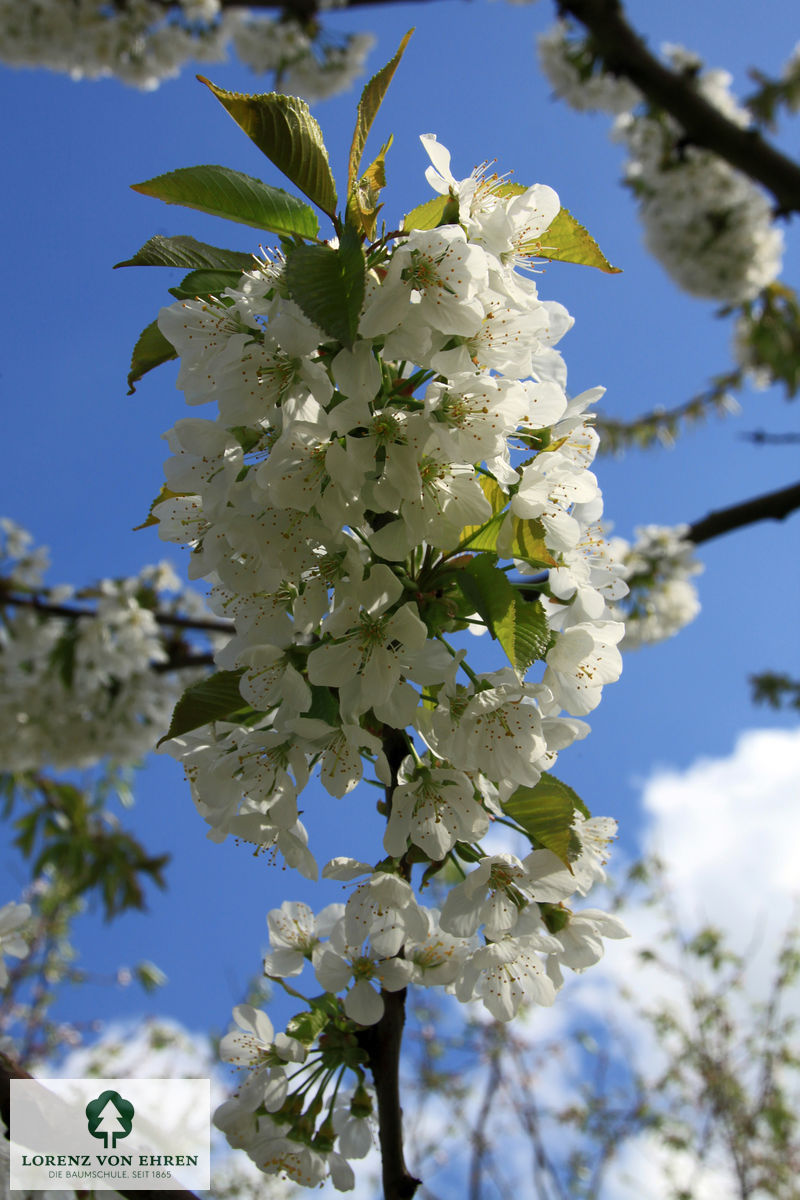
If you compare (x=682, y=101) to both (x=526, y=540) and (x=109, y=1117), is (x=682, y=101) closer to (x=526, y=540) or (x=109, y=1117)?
(x=526, y=540)

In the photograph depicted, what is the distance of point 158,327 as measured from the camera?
1.14m

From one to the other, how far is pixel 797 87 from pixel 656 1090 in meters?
8.80

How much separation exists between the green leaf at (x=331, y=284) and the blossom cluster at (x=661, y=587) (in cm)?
486

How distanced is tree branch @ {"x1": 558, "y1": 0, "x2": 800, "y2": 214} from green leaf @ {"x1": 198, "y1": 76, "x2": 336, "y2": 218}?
5215 millimetres

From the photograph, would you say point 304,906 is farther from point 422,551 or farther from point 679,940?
point 679,940

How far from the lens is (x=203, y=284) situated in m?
1.14

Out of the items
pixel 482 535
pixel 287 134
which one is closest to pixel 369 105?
pixel 287 134

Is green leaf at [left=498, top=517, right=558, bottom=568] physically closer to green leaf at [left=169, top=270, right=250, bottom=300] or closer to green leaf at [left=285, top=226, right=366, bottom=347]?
green leaf at [left=285, top=226, right=366, bottom=347]

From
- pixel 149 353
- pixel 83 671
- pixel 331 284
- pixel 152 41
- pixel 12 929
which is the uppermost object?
pixel 152 41

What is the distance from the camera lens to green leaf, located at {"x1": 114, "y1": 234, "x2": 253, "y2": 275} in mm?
1128

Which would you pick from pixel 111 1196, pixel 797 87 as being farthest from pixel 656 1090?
pixel 797 87

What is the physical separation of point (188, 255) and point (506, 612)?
691mm


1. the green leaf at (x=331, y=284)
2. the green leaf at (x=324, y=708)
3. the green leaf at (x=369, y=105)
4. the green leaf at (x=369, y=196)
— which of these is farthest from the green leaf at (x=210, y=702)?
the green leaf at (x=369, y=105)

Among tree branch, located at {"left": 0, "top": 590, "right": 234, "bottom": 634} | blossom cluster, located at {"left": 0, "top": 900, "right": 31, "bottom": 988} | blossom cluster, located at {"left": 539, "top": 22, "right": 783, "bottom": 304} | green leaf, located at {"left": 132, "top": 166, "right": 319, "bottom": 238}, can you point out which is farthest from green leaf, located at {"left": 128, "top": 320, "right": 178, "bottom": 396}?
blossom cluster, located at {"left": 539, "top": 22, "right": 783, "bottom": 304}
